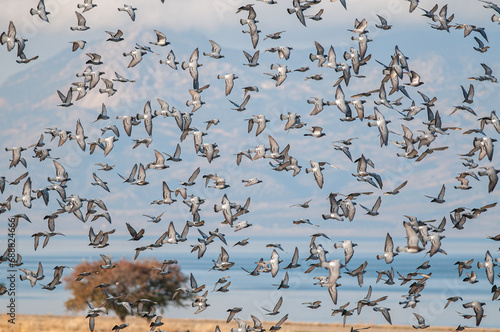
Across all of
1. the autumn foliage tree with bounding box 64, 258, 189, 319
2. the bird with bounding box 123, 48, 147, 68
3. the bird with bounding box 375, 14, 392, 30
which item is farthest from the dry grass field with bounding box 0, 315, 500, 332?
the bird with bounding box 375, 14, 392, 30

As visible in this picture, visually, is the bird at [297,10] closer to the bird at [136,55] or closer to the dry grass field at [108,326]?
the bird at [136,55]

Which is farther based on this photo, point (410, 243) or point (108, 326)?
point (108, 326)

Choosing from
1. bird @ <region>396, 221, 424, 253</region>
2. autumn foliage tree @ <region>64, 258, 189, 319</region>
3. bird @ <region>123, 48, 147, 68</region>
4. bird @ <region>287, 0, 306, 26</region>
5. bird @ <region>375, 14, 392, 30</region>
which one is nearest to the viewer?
bird @ <region>396, 221, 424, 253</region>

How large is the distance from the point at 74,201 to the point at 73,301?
19.1m

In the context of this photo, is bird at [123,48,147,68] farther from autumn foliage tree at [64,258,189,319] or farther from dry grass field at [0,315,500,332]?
autumn foliage tree at [64,258,189,319]

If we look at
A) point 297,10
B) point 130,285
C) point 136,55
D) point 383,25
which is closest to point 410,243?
point 383,25

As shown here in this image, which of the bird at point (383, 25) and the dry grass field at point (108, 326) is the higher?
the bird at point (383, 25)

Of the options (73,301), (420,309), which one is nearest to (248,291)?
(420,309)

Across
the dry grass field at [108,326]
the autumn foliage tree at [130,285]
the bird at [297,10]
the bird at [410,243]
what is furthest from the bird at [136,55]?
the autumn foliage tree at [130,285]

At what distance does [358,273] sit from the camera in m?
36.1

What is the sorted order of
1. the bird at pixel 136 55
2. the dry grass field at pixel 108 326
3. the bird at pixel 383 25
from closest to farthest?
the bird at pixel 383 25
the bird at pixel 136 55
the dry grass field at pixel 108 326

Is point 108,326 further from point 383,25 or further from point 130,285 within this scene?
point 383,25

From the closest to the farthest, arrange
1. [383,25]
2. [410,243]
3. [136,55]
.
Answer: [410,243]
[383,25]
[136,55]

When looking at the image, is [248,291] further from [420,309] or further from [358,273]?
[358,273]
